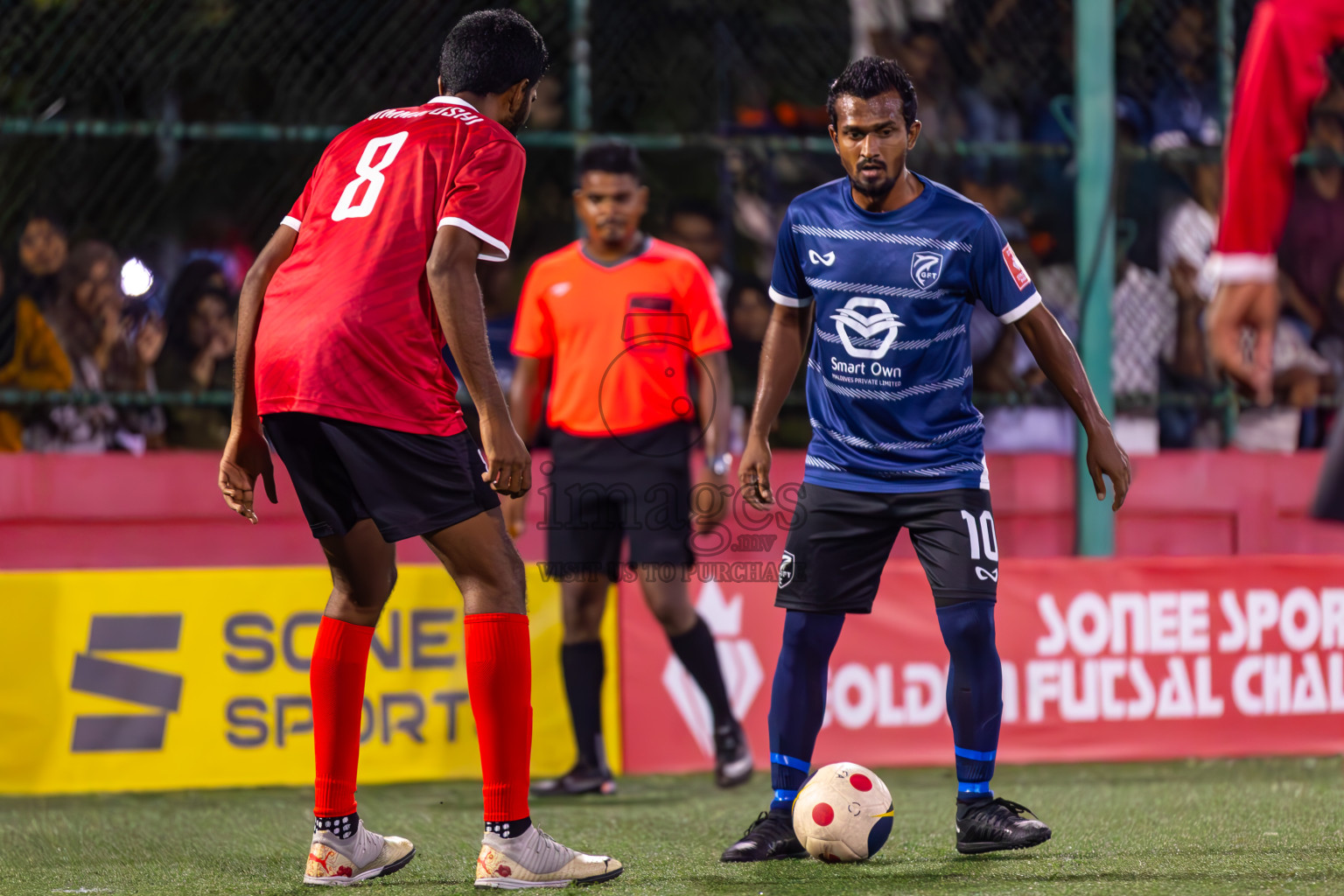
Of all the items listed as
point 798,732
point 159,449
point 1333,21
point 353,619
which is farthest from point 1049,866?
point 159,449

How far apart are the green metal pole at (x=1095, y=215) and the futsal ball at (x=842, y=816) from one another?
3801 millimetres

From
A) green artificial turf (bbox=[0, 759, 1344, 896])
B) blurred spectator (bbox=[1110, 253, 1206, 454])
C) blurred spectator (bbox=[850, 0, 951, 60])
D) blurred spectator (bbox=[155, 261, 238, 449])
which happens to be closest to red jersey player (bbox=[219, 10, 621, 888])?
green artificial turf (bbox=[0, 759, 1344, 896])

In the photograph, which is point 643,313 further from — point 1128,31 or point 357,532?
point 1128,31

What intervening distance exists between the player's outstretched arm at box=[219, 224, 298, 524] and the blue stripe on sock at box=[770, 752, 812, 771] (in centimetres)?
146

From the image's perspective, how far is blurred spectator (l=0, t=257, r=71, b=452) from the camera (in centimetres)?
674

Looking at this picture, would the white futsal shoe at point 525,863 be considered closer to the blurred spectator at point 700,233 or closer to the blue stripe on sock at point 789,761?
the blue stripe on sock at point 789,761

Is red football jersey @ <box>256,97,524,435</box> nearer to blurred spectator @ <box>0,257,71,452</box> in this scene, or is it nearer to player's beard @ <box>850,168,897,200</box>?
player's beard @ <box>850,168,897,200</box>

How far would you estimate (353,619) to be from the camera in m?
3.80

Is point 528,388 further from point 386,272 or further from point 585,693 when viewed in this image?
point 386,272

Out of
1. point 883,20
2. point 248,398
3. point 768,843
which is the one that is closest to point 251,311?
point 248,398

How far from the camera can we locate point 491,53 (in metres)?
3.75

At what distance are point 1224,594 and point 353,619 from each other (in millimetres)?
4045

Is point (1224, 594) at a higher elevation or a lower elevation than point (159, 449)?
lower

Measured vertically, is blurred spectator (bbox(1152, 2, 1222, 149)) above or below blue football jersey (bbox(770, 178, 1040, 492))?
above
